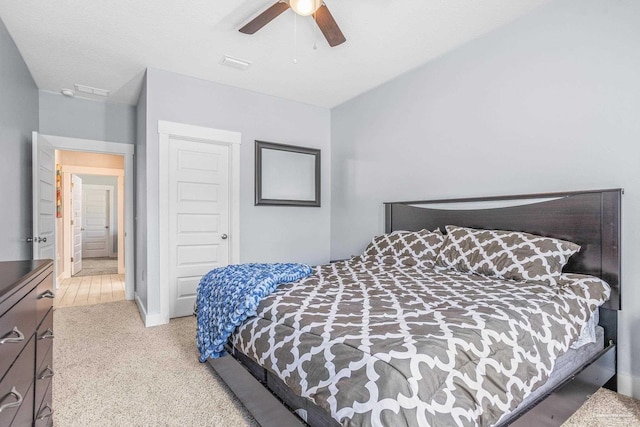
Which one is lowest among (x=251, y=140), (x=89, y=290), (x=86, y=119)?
(x=89, y=290)

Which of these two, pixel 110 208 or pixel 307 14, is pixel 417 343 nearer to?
pixel 307 14

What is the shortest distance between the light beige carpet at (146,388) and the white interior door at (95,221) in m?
6.92

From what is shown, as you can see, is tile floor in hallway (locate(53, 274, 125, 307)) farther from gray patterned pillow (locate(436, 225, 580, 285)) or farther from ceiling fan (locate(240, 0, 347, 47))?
gray patterned pillow (locate(436, 225, 580, 285))

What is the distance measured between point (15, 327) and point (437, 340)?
4.28 feet

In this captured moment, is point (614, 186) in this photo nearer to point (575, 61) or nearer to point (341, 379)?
point (575, 61)

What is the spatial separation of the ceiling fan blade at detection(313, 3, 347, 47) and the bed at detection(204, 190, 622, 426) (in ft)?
5.60

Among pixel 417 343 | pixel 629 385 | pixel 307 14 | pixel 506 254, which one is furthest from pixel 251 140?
pixel 629 385

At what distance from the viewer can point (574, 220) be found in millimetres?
2203

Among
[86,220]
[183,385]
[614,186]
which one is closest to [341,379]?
[183,385]

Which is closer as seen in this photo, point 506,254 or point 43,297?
point 43,297

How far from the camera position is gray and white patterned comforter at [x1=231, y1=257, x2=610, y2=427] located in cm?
98

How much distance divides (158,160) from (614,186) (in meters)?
3.72

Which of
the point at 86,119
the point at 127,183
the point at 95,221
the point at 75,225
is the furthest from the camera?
the point at 95,221

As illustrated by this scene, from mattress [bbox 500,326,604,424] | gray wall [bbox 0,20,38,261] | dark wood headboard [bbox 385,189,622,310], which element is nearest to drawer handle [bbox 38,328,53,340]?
gray wall [bbox 0,20,38,261]
